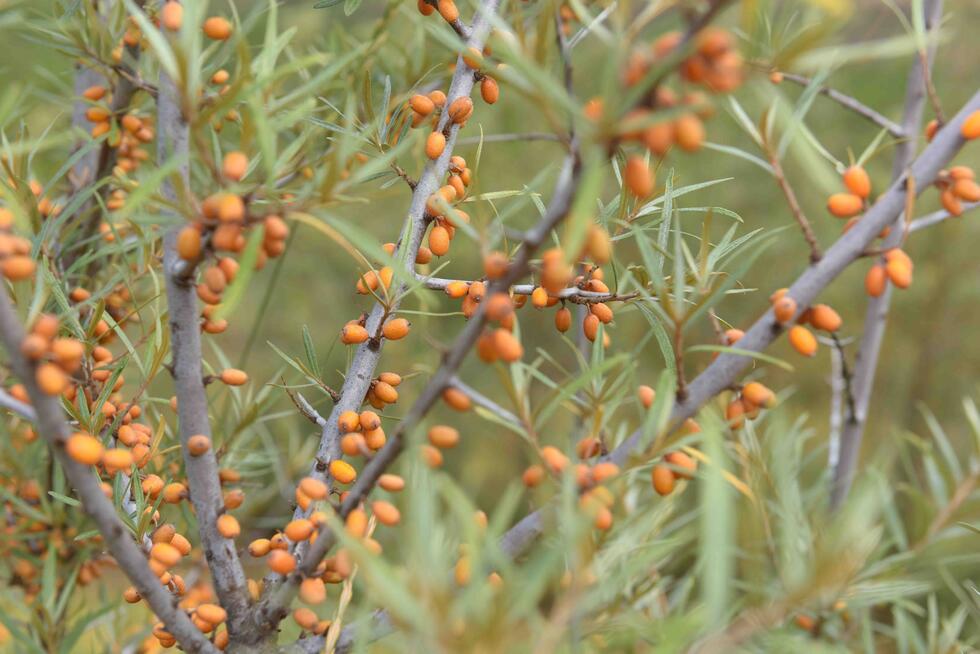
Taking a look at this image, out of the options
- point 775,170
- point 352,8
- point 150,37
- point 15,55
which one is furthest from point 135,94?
point 15,55

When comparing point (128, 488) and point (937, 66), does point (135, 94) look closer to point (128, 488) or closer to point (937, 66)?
point (128, 488)

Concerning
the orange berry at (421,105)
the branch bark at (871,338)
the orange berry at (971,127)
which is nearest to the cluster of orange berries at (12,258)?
the orange berry at (421,105)

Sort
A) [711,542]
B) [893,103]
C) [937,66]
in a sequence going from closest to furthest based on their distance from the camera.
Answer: [711,542] → [937,66] → [893,103]

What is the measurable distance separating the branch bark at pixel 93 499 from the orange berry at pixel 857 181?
342 millimetres

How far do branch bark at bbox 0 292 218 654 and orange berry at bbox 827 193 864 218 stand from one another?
13.0 inches

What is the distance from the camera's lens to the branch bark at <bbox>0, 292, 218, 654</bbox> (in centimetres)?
31

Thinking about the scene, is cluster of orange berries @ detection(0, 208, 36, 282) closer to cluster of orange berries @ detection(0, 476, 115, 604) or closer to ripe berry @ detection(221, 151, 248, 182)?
ripe berry @ detection(221, 151, 248, 182)

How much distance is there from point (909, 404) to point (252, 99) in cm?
167

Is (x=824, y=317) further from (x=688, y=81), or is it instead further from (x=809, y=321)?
(x=688, y=81)

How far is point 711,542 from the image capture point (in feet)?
0.75

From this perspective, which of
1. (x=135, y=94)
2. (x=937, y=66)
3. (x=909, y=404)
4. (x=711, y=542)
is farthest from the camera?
(x=937, y=66)

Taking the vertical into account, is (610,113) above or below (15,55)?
above

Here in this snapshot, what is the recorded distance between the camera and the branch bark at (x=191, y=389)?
1.22 ft

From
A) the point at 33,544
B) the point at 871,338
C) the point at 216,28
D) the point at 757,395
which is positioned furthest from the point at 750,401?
the point at 33,544
